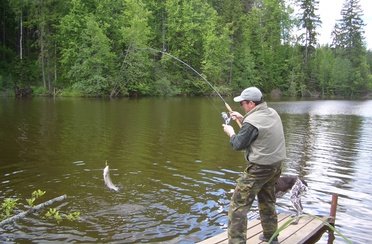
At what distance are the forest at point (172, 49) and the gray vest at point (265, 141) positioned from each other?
2896 centimetres

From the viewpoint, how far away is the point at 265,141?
5742 millimetres

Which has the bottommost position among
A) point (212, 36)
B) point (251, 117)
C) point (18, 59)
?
point (251, 117)

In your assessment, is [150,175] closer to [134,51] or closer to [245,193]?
[245,193]

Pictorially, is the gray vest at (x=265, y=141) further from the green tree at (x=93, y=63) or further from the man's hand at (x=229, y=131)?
the green tree at (x=93, y=63)

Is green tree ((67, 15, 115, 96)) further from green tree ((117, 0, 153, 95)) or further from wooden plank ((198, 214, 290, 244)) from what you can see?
wooden plank ((198, 214, 290, 244))

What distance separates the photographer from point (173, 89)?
58.6m

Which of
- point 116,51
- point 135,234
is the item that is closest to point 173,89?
point 116,51

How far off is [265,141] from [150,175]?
781 cm

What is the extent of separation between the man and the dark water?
7.58ft

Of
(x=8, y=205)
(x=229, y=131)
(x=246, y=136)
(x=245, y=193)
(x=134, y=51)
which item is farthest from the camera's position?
(x=134, y=51)

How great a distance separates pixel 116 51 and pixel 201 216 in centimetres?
4868

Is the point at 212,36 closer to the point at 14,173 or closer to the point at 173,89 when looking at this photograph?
the point at 173,89

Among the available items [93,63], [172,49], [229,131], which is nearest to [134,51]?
[93,63]

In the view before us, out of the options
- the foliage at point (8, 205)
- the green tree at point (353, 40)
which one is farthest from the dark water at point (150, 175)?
the green tree at point (353, 40)
